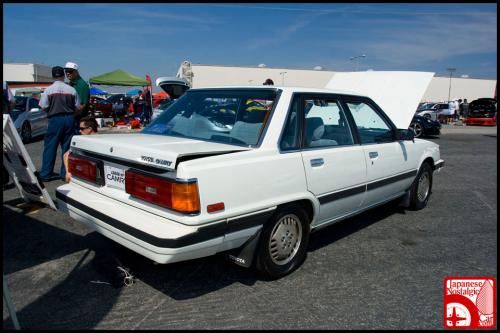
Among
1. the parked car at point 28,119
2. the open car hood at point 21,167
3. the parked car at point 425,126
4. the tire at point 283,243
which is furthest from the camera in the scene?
the parked car at point 425,126

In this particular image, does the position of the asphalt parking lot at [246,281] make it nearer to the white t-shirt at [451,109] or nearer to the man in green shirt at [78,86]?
the man in green shirt at [78,86]

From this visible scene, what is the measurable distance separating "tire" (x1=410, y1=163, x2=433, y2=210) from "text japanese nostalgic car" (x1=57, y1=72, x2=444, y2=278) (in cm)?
95

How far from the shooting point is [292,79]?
143 feet

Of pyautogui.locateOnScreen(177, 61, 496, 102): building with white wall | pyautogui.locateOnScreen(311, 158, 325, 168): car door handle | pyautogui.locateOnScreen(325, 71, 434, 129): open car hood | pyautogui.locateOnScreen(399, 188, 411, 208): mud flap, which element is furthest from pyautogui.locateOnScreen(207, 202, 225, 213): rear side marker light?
pyautogui.locateOnScreen(177, 61, 496, 102): building with white wall

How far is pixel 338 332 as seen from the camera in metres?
2.43

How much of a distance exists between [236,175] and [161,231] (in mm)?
612

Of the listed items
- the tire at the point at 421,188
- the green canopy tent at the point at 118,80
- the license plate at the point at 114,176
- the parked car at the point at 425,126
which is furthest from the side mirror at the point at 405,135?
the green canopy tent at the point at 118,80

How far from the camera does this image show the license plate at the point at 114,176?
2879 millimetres

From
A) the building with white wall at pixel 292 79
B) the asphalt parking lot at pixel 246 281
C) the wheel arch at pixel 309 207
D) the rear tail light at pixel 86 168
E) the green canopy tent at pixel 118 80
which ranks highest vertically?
the building with white wall at pixel 292 79

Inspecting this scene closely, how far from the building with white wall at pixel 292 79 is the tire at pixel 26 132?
23.3m

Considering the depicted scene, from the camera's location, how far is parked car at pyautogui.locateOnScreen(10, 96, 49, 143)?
10.8 metres

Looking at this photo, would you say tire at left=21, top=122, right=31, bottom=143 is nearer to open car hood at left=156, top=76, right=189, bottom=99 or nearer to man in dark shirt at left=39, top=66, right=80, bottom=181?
man in dark shirt at left=39, top=66, right=80, bottom=181

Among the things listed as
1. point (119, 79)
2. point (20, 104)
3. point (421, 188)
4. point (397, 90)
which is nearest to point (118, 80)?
point (119, 79)

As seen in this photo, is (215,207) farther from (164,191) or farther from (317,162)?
(317,162)
